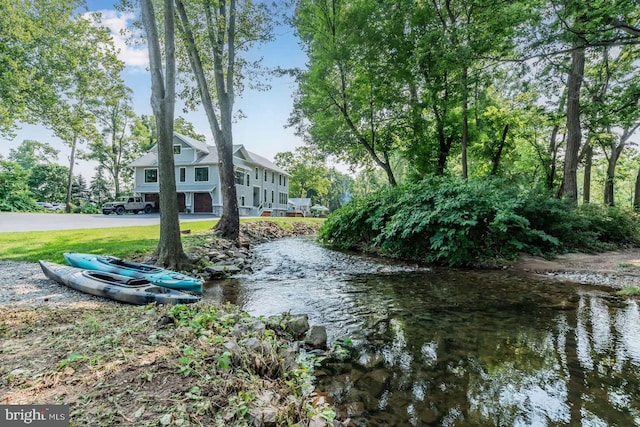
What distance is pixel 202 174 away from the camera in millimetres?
27078

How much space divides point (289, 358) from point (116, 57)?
16635mm

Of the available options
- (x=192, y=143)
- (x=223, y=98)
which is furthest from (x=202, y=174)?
(x=223, y=98)

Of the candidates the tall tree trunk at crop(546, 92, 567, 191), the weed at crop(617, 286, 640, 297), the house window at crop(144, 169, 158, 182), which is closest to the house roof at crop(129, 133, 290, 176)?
the house window at crop(144, 169, 158, 182)

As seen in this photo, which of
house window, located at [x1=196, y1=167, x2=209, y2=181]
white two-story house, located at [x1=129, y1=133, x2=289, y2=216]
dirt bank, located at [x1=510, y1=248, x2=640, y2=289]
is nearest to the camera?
dirt bank, located at [x1=510, y1=248, x2=640, y2=289]

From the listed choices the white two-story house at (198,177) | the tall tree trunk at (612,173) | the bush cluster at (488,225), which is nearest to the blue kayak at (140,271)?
the bush cluster at (488,225)

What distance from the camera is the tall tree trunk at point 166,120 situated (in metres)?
6.67

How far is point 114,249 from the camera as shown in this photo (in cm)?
838

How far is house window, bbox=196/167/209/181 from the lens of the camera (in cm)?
2691

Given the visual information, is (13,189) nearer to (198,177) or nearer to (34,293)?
(198,177)

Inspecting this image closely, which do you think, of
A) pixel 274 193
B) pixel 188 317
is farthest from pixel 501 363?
pixel 274 193

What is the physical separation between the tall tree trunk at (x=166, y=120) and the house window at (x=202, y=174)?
68.5 feet

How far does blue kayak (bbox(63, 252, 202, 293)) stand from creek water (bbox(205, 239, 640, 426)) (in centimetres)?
63

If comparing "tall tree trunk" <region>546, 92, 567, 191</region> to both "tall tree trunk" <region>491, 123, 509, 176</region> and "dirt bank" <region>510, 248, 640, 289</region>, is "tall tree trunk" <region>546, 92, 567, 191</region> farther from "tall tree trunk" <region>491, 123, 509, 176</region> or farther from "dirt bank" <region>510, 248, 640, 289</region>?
"dirt bank" <region>510, 248, 640, 289</region>

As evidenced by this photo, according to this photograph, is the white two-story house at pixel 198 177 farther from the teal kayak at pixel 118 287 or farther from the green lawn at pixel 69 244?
the teal kayak at pixel 118 287
